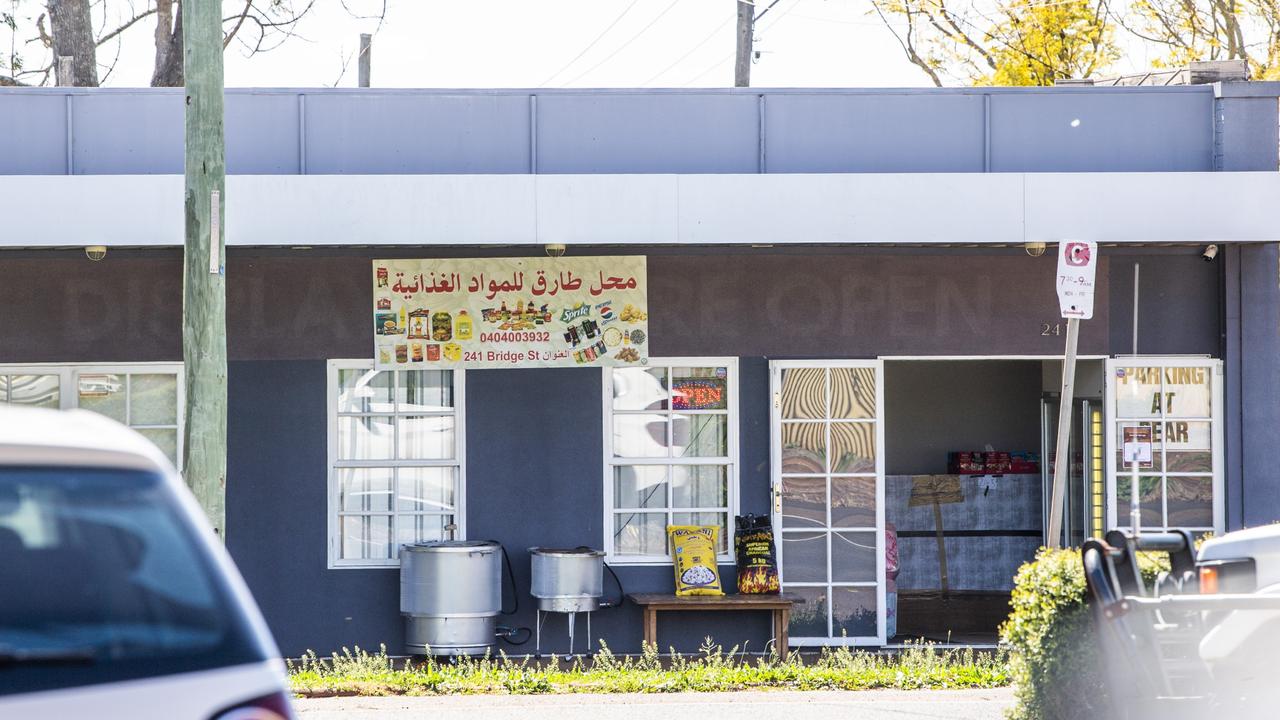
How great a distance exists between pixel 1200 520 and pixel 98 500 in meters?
10.9

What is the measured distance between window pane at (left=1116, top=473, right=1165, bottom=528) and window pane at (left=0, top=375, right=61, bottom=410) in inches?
354

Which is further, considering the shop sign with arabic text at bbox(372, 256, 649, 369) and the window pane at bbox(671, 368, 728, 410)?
the window pane at bbox(671, 368, 728, 410)

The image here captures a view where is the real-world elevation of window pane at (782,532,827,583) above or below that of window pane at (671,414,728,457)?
below

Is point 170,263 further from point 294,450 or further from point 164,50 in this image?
point 164,50

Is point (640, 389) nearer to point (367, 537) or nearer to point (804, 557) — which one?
point (804, 557)

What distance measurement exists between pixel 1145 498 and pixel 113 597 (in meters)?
10.7

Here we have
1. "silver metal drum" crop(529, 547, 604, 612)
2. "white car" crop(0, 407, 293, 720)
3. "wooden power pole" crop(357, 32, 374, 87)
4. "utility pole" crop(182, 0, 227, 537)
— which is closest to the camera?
"white car" crop(0, 407, 293, 720)

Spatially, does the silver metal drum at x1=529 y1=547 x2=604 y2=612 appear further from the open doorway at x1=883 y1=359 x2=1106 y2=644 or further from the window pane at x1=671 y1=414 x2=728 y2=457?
the open doorway at x1=883 y1=359 x2=1106 y2=644

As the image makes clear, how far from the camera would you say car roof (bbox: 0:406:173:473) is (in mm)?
2783

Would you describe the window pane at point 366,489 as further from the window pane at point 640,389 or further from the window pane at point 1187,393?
the window pane at point 1187,393

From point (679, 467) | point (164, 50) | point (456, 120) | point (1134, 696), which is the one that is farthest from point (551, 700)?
point (164, 50)

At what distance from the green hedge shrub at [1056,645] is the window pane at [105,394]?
7997 millimetres

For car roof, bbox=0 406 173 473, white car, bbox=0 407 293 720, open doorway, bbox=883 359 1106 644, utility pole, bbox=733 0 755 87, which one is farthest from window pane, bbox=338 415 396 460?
utility pole, bbox=733 0 755 87

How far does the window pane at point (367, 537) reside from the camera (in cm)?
1177
